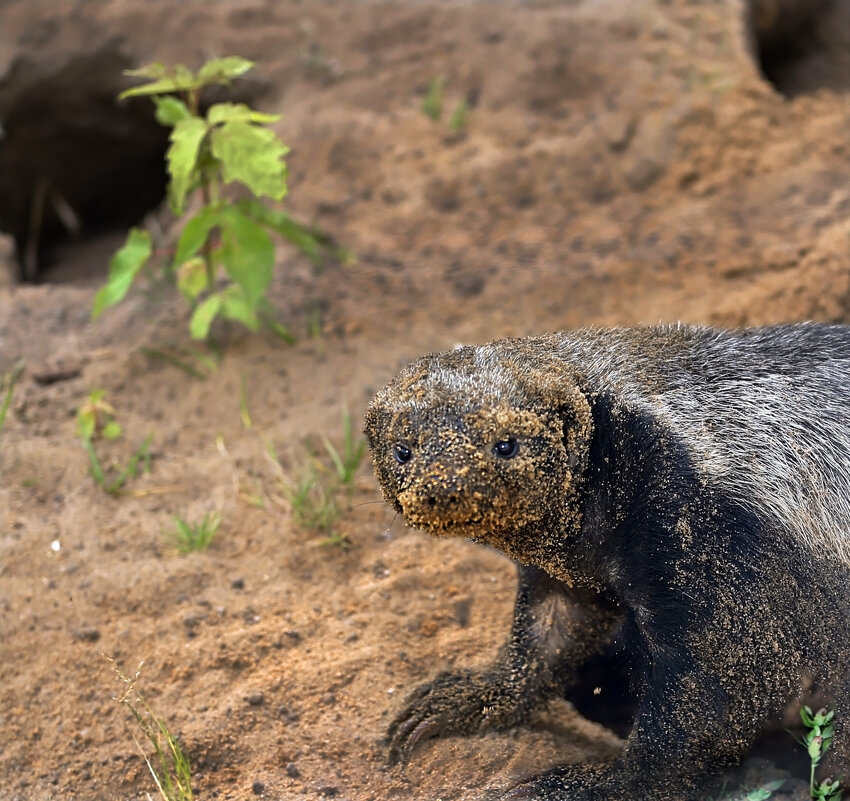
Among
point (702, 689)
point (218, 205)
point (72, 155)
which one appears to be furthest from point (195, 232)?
point (72, 155)

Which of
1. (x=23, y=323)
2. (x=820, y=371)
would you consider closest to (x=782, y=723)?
(x=820, y=371)

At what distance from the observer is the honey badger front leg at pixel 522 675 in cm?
367

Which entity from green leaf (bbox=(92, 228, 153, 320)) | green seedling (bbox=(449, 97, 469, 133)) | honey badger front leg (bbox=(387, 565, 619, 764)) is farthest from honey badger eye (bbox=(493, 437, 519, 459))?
green seedling (bbox=(449, 97, 469, 133))

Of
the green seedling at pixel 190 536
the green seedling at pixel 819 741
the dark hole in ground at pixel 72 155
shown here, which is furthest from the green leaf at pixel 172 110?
the green seedling at pixel 819 741

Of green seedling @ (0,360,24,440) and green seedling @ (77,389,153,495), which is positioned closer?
green seedling @ (77,389,153,495)

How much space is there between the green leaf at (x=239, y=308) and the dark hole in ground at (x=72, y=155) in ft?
7.88

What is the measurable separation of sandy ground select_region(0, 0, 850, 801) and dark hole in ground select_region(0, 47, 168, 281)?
22 cm

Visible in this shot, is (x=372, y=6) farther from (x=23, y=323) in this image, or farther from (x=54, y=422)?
(x=54, y=422)

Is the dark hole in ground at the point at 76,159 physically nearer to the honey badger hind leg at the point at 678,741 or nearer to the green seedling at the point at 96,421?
the green seedling at the point at 96,421

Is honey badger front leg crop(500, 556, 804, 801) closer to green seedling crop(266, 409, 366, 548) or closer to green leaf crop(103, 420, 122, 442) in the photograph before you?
green seedling crop(266, 409, 366, 548)

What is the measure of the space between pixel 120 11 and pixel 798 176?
4.48 m

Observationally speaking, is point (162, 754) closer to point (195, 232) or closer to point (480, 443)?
point (480, 443)

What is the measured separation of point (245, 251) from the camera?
16.3 ft

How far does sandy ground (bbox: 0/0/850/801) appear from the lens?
369 cm
